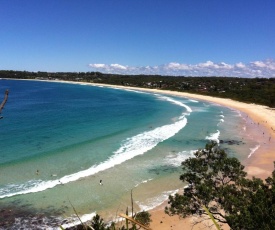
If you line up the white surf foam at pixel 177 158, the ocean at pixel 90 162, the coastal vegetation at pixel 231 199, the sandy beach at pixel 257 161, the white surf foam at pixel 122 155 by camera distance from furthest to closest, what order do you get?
1. the white surf foam at pixel 177 158
2. the white surf foam at pixel 122 155
3. the ocean at pixel 90 162
4. the sandy beach at pixel 257 161
5. the coastal vegetation at pixel 231 199

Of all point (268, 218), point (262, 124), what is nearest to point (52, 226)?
point (268, 218)

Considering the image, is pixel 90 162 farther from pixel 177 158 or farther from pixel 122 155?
pixel 177 158

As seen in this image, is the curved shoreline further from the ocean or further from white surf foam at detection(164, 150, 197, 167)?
white surf foam at detection(164, 150, 197, 167)

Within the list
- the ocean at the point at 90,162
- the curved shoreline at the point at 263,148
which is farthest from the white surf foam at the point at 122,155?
the curved shoreline at the point at 263,148

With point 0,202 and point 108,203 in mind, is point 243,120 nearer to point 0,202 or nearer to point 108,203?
point 108,203

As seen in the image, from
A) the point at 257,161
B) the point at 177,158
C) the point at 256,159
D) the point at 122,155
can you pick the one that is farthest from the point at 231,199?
the point at 256,159

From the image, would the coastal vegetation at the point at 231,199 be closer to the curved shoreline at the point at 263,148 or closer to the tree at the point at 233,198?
the tree at the point at 233,198

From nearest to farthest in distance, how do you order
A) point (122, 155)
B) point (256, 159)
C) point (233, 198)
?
point (233, 198), point (122, 155), point (256, 159)

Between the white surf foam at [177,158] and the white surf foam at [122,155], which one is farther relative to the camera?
the white surf foam at [177,158]

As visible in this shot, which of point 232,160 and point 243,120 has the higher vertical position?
point 232,160
